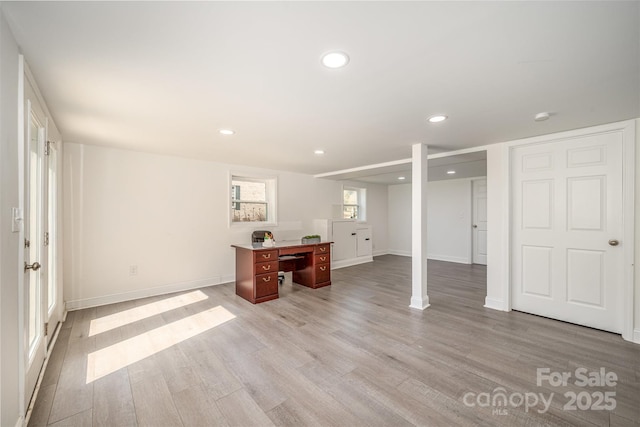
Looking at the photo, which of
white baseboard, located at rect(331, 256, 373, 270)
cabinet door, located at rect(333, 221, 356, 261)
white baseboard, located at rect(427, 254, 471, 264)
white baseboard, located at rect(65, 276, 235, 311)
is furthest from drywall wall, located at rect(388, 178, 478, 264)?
white baseboard, located at rect(65, 276, 235, 311)

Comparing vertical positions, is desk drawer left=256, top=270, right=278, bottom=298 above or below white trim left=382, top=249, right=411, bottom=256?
above

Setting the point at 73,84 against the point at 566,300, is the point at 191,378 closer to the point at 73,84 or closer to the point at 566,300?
the point at 73,84

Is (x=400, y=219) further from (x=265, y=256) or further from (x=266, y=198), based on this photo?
(x=265, y=256)

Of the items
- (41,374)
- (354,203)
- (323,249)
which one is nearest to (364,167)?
Result: (323,249)

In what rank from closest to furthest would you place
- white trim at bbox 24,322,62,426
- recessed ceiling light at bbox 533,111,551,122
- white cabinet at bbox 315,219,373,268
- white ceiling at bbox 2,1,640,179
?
white ceiling at bbox 2,1,640,179
white trim at bbox 24,322,62,426
recessed ceiling light at bbox 533,111,551,122
white cabinet at bbox 315,219,373,268

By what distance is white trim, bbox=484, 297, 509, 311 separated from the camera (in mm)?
3365

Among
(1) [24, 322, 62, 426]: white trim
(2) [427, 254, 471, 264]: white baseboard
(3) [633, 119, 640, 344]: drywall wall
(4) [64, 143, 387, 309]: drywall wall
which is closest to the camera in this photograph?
(1) [24, 322, 62, 426]: white trim

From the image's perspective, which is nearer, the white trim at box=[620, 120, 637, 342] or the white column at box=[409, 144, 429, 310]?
the white trim at box=[620, 120, 637, 342]

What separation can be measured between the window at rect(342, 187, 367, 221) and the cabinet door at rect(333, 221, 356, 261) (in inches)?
28.4

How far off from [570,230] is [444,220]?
3.95 m

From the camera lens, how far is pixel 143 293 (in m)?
3.87

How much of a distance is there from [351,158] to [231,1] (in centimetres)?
330

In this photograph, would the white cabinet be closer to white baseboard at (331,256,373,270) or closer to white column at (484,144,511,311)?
white baseboard at (331,256,373,270)

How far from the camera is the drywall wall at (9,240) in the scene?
1.24 meters
